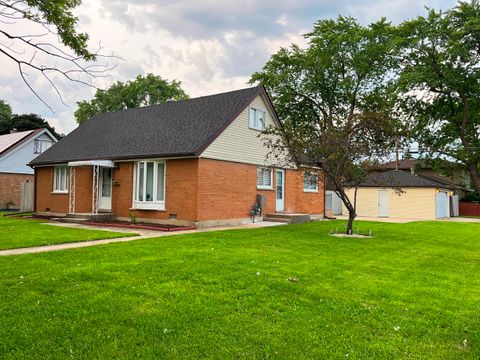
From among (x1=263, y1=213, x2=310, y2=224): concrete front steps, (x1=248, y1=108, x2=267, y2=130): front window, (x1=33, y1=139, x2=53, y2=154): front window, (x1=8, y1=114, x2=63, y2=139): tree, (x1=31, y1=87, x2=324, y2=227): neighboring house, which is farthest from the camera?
(x1=8, y1=114, x2=63, y2=139): tree

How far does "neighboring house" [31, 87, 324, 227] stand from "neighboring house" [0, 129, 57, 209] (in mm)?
10785

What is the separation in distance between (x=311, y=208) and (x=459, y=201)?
27470 mm

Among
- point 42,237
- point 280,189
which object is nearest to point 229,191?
point 280,189

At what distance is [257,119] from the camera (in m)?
20.3

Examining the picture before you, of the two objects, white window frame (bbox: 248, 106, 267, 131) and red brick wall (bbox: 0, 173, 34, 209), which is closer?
white window frame (bbox: 248, 106, 267, 131)

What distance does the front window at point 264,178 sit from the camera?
20661mm

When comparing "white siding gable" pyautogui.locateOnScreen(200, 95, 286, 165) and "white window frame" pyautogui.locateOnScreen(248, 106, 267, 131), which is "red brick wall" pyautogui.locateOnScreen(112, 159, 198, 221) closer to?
"white siding gable" pyautogui.locateOnScreen(200, 95, 286, 165)

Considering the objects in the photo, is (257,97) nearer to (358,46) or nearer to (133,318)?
(133,318)

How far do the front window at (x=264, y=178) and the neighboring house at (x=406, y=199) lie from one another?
38.6ft

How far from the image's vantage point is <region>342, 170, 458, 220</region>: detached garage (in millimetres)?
33375

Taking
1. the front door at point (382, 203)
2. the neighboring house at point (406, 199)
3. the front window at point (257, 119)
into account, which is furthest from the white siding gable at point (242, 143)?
the front door at point (382, 203)

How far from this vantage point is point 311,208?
24.6 meters

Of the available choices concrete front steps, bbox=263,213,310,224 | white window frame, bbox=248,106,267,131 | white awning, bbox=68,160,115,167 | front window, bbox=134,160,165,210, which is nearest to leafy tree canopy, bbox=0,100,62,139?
white awning, bbox=68,160,115,167

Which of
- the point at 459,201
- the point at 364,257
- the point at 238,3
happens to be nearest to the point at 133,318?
the point at 364,257
